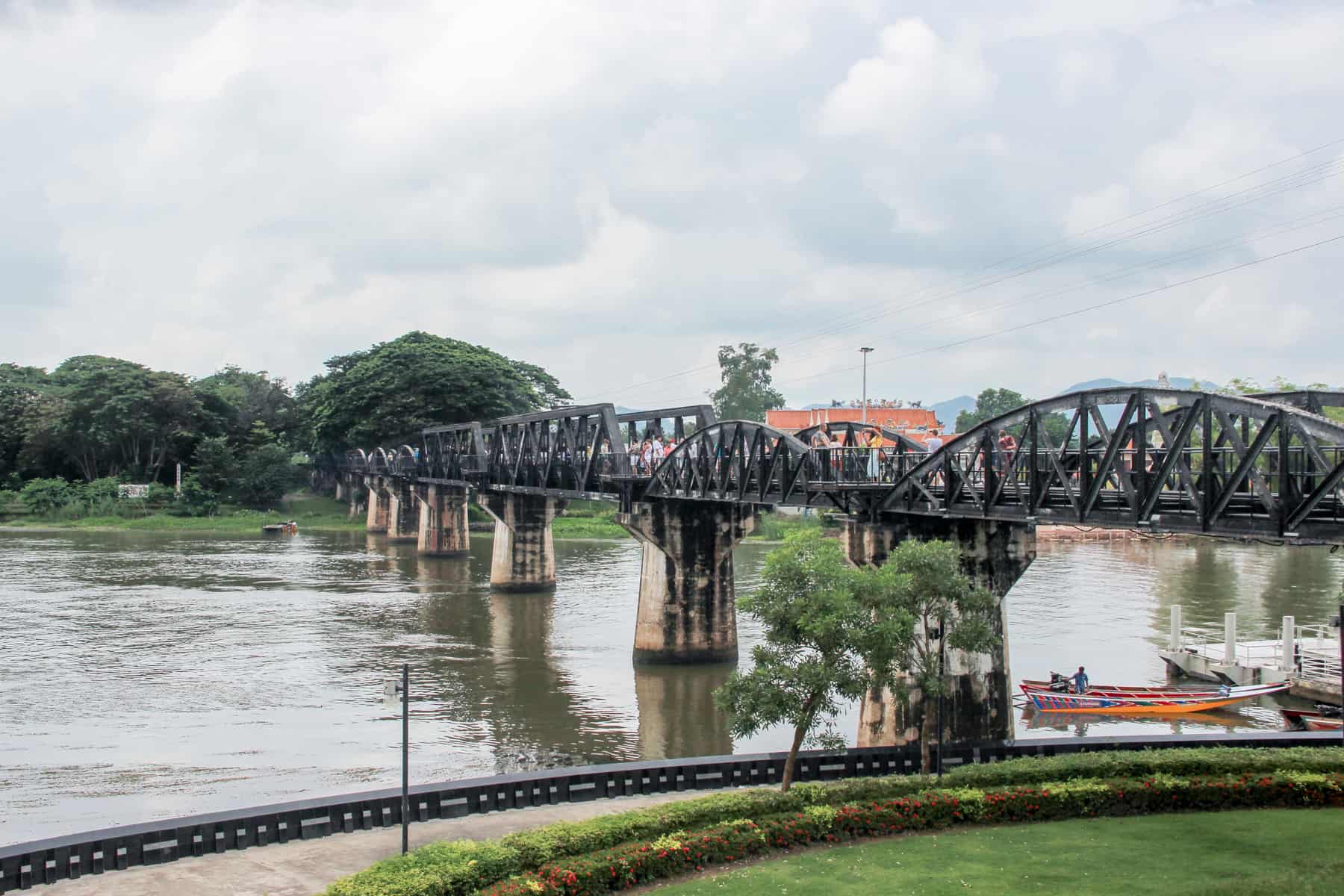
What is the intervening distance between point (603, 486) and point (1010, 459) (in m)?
31.0

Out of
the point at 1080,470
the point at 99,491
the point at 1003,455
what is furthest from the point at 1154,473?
the point at 99,491

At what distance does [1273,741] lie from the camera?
90.0 ft

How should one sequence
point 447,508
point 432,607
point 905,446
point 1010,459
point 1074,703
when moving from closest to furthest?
point 1010,459 < point 905,446 < point 1074,703 < point 432,607 < point 447,508

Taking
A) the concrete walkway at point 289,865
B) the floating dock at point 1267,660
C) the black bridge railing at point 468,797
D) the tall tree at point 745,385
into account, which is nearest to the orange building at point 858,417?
the tall tree at point 745,385

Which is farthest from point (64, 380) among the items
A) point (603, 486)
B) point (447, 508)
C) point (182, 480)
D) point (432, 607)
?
point (603, 486)

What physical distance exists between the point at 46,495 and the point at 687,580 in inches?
3818

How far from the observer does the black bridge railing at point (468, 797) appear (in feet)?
65.4

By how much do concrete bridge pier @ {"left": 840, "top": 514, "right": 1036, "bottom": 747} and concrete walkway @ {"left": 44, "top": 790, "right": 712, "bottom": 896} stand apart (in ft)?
37.4

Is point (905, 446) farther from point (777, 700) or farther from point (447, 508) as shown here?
point (447, 508)

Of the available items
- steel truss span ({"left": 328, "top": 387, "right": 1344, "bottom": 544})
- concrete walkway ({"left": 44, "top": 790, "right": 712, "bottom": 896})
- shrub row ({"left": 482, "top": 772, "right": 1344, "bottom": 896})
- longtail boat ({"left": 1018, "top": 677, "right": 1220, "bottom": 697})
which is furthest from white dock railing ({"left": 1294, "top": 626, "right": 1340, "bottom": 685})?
concrete walkway ({"left": 44, "top": 790, "right": 712, "bottom": 896})

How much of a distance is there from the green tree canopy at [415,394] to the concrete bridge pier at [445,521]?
16.7 meters

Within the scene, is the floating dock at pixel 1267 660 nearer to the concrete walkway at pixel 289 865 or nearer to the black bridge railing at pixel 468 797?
the black bridge railing at pixel 468 797

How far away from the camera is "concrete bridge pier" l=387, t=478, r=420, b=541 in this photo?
4459 inches

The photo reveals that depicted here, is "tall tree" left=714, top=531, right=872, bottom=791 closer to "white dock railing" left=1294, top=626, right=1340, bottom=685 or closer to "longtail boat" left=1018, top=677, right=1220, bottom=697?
"longtail boat" left=1018, top=677, right=1220, bottom=697
